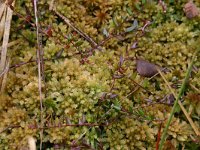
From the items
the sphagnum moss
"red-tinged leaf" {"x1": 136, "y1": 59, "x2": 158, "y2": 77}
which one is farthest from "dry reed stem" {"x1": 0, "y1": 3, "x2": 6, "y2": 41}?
"red-tinged leaf" {"x1": 136, "y1": 59, "x2": 158, "y2": 77}

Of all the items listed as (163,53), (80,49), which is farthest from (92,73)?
(163,53)

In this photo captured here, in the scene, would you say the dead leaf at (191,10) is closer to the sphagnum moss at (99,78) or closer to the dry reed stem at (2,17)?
the sphagnum moss at (99,78)

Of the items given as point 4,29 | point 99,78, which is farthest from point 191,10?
point 4,29

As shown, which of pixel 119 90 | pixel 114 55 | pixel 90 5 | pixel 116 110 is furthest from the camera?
pixel 90 5

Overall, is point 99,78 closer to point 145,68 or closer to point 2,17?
point 145,68

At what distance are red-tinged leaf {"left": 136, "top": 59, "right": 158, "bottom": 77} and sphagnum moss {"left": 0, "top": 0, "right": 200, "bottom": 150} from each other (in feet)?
0.13

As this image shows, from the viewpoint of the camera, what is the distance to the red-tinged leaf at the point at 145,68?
235cm

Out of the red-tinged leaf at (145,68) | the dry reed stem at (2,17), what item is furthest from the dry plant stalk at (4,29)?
the red-tinged leaf at (145,68)

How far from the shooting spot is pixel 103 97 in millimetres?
2127

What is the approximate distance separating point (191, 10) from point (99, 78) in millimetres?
831

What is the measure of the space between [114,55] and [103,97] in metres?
0.44

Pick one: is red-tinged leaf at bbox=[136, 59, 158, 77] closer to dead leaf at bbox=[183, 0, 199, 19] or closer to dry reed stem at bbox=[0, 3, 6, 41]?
dead leaf at bbox=[183, 0, 199, 19]

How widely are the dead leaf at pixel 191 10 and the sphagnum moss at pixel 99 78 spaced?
4 cm

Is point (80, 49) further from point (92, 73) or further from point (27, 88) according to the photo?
point (27, 88)
